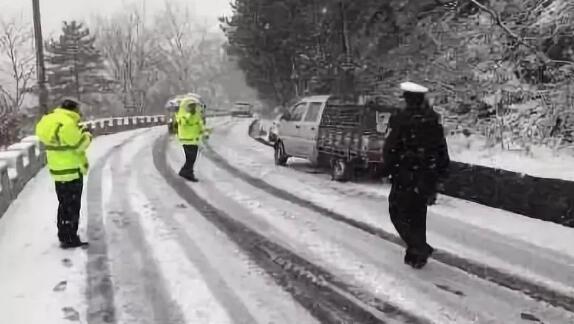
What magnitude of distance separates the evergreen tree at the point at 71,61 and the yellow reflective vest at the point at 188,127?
164 ft

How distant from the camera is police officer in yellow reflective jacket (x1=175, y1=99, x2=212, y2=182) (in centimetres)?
1320

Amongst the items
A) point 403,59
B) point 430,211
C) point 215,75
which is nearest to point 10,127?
point 403,59

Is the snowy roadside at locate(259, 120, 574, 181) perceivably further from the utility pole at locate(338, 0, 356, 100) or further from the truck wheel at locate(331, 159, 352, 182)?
the utility pole at locate(338, 0, 356, 100)

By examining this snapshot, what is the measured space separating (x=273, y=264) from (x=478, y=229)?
325 centimetres

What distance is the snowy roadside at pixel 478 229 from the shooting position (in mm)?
6699

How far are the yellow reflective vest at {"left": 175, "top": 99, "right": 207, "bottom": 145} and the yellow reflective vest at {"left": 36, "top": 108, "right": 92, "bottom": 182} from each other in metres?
5.78

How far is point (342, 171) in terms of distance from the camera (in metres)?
12.9

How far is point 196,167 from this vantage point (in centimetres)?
1551

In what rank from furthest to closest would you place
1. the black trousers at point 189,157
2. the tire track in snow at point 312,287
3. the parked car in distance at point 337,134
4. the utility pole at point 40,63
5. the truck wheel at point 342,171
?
the utility pole at point 40,63 < the black trousers at point 189,157 < the truck wheel at point 342,171 < the parked car in distance at point 337,134 < the tire track in snow at point 312,287

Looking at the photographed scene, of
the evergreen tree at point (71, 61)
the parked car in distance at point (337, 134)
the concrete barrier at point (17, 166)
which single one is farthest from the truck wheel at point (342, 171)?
the evergreen tree at point (71, 61)

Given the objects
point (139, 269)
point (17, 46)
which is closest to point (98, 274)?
point (139, 269)

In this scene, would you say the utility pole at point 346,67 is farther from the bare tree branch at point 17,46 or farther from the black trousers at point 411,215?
the bare tree branch at point 17,46

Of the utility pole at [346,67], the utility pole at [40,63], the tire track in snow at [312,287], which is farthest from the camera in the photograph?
the utility pole at [40,63]

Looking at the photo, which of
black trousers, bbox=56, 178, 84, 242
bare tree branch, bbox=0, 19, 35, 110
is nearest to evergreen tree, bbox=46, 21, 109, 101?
bare tree branch, bbox=0, 19, 35, 110
